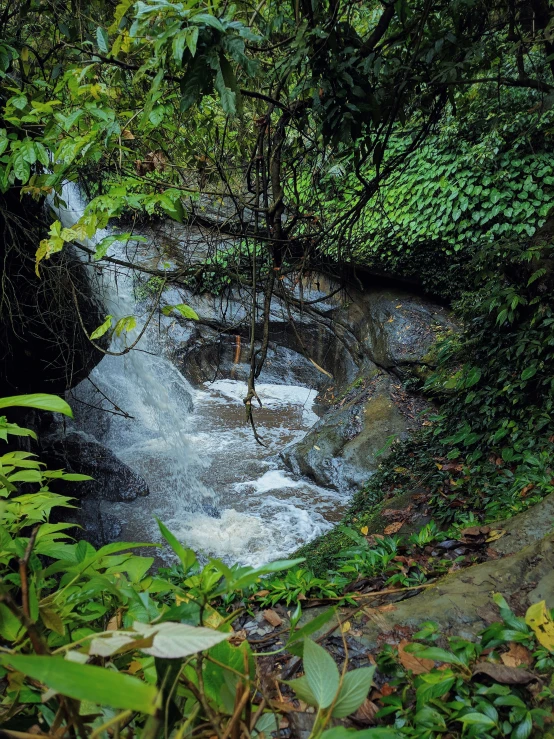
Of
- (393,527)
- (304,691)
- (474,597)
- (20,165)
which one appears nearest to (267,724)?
(304,691)

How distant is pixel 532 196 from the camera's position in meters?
6.74

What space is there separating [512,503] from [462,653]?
6.58 feet

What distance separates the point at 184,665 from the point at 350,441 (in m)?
6.77

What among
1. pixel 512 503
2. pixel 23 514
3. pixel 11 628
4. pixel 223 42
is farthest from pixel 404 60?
pixel 11 628

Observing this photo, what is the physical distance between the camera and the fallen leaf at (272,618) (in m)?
2.40

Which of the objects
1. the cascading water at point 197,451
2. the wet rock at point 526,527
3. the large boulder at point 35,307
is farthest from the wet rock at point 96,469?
the wet rock at point 526,527

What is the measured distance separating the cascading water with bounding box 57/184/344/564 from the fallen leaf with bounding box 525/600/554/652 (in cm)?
398

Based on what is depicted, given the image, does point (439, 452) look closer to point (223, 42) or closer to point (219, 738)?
point (223, 42)

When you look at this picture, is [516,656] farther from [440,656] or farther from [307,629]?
[307,629]

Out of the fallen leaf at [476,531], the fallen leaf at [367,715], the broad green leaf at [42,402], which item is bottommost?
the fallen leaf at [367,715]

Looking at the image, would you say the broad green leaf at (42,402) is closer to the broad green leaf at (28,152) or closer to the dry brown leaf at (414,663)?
the dry brown leaf at (414,663)

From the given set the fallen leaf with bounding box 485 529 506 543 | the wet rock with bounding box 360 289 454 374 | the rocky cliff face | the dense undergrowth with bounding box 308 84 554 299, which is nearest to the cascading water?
the rocky cliff face

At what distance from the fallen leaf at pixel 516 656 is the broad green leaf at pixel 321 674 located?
1.30 meters

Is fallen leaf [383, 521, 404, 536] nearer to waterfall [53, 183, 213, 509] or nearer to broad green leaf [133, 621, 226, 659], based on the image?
waterfall [53, 183, 213, 509]
